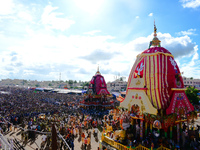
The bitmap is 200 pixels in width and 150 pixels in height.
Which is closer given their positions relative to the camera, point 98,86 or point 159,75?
point 159,75

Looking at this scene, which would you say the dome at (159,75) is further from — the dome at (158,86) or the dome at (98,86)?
the dome at (98,86)

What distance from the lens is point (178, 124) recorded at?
10898mm

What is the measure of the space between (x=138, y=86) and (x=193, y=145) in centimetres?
535

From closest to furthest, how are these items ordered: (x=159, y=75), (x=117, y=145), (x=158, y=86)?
(x=117, y=145), (x=158, y=86), (x=159, y=75)

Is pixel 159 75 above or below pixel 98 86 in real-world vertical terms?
above

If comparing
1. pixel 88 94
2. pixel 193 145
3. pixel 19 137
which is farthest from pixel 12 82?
pixel 193 145

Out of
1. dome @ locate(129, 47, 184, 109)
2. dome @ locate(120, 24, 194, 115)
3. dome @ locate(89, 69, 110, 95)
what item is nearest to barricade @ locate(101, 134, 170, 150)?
dome @ locate(120, 24, 194, 115)

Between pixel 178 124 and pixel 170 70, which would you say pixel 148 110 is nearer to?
pixel 178 124

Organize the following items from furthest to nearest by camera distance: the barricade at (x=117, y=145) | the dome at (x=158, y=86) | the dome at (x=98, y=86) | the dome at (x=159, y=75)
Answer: the dome at (x=98, y=86) < the dome at (x=159, y=75) < the dome at (x=158, y=86) < the barricade at (x=117, y=145)

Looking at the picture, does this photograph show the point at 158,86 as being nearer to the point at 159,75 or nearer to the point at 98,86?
the point at 159,75

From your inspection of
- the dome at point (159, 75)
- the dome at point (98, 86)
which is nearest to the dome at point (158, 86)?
the dome at point (159, 75)

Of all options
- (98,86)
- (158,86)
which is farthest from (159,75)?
(98,86)

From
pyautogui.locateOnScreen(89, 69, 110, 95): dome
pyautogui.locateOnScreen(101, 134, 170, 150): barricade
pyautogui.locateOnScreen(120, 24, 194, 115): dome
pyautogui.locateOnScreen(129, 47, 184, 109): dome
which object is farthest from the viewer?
pyautogui.locateOnScreen(89, 69, 110, 95): dome

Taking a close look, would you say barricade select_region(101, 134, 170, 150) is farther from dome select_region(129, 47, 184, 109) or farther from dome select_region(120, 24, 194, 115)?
dome select_region(129, 47, 184, 109)
